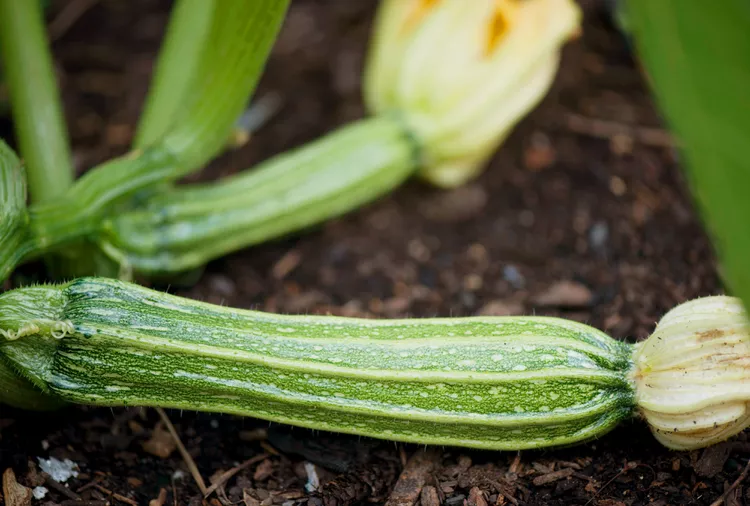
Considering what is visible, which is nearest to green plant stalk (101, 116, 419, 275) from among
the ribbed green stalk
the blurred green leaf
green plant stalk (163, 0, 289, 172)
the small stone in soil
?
green plant stalk (163, 0, 289, 172)

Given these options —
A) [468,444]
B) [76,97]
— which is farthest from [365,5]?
[468,444]

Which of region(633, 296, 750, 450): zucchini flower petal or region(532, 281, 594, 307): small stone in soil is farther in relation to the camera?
region(532, 281, 594, 307): small stone in soil

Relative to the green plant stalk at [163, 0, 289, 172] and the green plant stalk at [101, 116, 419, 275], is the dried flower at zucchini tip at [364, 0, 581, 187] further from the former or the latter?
the green plant stalk at [163, 0, 289, 172]

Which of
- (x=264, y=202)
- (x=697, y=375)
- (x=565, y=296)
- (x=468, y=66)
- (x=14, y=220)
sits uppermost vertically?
(x=14, y=220)

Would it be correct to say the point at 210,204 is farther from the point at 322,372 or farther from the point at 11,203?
the point at 322,372

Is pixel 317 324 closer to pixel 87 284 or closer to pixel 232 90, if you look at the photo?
pixel 87 284

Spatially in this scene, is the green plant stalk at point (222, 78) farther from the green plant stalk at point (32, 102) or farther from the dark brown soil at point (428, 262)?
the dark brown soil at point (428, 262)

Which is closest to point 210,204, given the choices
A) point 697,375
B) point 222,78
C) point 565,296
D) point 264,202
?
point 264,202
